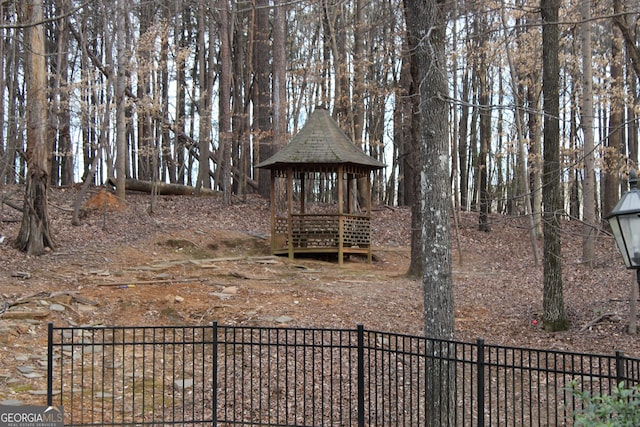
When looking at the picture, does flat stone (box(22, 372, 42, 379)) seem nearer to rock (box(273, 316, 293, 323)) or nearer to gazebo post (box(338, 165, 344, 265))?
rock (box(273, 316, 293, 323))

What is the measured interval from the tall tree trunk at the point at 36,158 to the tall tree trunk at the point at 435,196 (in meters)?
10.3

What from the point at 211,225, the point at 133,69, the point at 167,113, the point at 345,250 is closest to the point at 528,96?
the point at 345,250

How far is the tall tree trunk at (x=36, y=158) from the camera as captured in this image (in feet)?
44.3

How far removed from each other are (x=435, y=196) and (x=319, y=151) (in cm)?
1030

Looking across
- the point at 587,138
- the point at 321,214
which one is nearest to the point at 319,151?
the point at 321,214

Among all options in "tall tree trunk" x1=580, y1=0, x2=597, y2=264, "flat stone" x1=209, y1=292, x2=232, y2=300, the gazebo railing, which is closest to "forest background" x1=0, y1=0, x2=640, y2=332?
"tall tree trunk" x1=580, y1=0, x2=597, y2=264

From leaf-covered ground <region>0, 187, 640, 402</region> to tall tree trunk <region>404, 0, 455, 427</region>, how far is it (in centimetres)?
290

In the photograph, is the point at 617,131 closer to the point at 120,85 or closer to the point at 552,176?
the point at 552,176

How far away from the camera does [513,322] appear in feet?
33.5

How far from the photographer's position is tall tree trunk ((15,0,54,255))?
13508mm

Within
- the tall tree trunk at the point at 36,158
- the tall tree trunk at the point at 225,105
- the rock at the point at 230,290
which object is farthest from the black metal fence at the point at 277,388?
the tall tree trunk at the point at 225,105

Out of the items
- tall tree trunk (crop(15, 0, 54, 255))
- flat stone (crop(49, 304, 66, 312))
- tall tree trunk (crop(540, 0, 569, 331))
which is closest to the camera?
tall tree trunk (crop(540, 0, 569, 331))

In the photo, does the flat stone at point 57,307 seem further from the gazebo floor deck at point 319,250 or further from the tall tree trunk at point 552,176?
the tall tree trunk at point 552,176

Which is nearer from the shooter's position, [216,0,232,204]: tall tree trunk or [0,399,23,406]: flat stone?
[0,399,23,406]: flat stone
